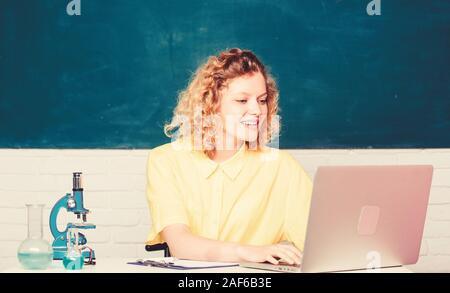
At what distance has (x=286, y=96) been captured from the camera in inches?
149

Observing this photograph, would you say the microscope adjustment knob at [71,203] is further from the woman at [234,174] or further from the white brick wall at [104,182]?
the white brick wall at [104,182]

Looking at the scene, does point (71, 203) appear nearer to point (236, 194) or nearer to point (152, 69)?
point (236, 194)

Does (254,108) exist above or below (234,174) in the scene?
above

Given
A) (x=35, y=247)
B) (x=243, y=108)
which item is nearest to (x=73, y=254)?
(x=35, y=247)

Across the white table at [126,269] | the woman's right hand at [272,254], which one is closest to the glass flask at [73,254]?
the white table at [126,269]

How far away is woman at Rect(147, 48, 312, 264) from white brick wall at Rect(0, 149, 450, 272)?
598 mm

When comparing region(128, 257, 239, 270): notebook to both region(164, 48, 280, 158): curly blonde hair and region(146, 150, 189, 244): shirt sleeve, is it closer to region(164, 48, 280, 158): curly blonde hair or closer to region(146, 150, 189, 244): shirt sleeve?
region(146, 150, 189, 244): shirt sleeve

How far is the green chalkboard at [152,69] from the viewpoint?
3764mm

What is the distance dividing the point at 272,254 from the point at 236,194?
0.70m

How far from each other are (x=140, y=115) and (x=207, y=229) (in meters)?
0.83

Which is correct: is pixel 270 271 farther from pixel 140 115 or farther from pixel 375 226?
pixel 140 115

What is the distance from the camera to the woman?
3.12m

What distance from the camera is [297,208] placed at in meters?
3.14
